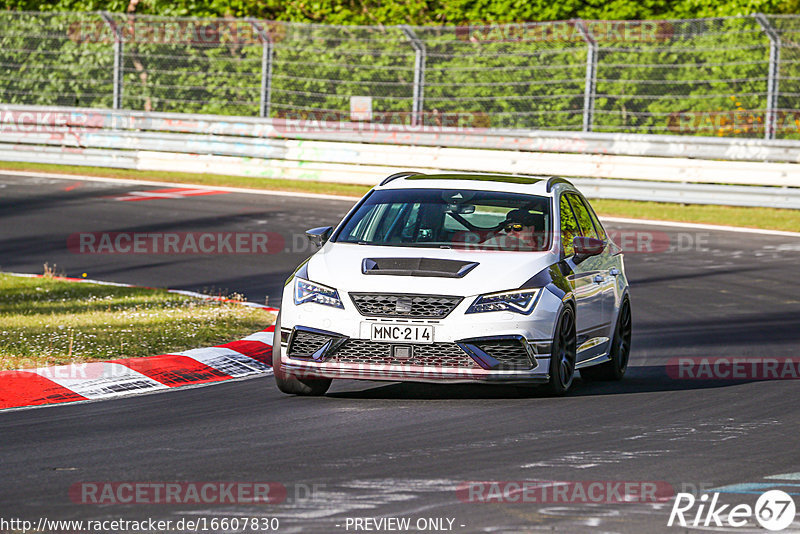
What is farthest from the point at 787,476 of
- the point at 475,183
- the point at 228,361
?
the point at 228,361

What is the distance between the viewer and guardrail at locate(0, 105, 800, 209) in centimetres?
2358

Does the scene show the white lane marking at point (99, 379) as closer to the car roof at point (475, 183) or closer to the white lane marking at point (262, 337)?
the white lane marking at point (262, 337)

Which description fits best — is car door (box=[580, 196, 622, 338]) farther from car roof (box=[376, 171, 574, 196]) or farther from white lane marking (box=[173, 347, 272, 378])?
white lane marking (box=[173, 347, 272, 378])

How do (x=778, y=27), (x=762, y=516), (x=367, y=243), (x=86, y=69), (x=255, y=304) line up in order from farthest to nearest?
(x=86, y=69) < (x=778, y=27) < (x=255, y=304) < (x=367, y=243) < (x=762, y=516)

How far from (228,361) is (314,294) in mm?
1967

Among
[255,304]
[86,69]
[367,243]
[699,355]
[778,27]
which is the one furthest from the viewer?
[86,69]

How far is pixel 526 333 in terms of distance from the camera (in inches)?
352

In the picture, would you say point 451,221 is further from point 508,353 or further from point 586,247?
point 508,353

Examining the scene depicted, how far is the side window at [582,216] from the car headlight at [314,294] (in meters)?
2.48

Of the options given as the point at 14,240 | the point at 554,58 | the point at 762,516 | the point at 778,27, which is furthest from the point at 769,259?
the point at 762,516

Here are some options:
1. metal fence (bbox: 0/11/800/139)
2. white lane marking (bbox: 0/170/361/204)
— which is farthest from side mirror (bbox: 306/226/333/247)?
metal fence (bbox: 0/11/800/139)

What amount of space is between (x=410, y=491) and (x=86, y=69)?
2532cm

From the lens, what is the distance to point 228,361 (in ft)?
35.8

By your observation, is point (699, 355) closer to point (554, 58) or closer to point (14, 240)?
point (14, 240)
